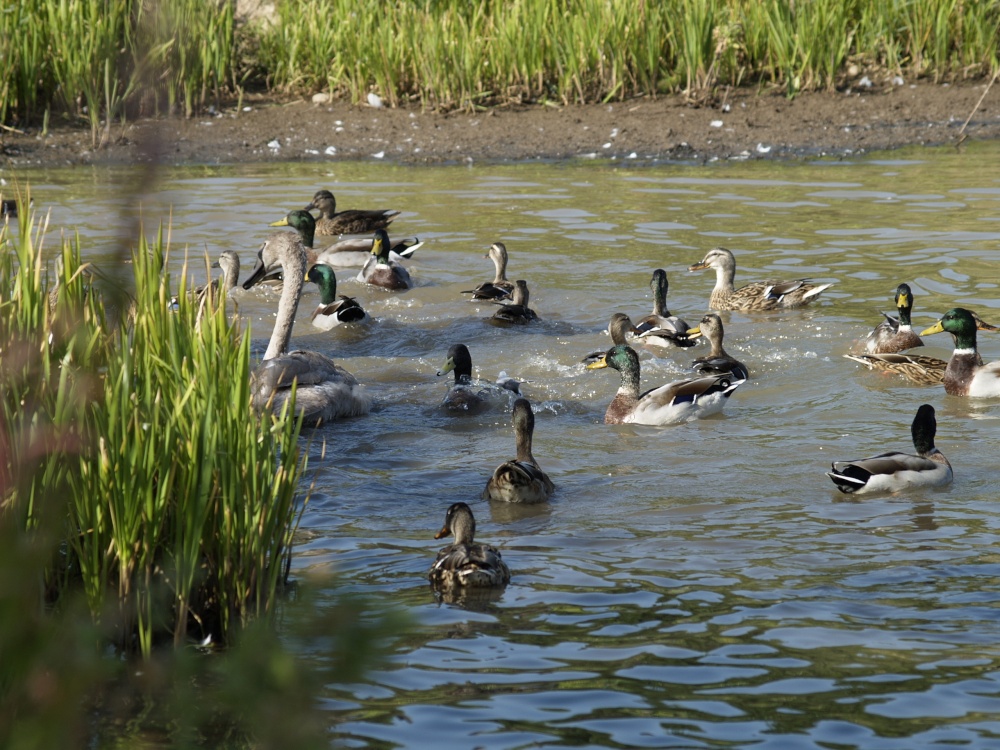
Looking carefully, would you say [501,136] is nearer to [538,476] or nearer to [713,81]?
[713,81]

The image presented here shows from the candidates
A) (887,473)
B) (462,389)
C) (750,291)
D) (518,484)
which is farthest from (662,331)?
(518,484)

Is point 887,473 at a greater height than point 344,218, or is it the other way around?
point 344,218

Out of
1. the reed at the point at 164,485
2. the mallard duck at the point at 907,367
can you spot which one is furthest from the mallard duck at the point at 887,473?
the reed at the point at 164,485

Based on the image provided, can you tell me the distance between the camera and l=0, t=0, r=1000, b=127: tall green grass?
61.2ft

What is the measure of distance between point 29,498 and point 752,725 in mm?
2312

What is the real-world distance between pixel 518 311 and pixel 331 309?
1.75m

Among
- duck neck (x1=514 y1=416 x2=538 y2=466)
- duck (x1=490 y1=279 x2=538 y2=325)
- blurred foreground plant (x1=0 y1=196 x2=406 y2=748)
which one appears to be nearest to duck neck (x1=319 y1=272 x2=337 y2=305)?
duck (x1=490 y1=279 x2=538 y2=325)

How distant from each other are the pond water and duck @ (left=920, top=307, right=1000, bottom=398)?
156 mm

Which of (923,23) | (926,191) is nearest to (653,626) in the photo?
(926,191)

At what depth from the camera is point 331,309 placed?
39.1 ft

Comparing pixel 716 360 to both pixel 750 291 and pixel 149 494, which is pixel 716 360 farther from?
pixel 149 494

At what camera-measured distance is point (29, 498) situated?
12.9ft

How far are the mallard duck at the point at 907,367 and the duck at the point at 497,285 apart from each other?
131 inches

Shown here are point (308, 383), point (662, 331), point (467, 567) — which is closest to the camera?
point (467, 567)
